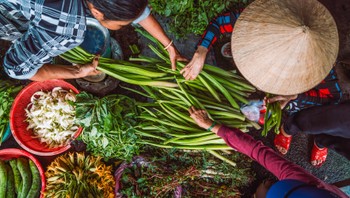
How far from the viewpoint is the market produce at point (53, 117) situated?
2.70 m

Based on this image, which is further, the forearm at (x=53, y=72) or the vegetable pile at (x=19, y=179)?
the vegetable pile at (x=19, y=179)

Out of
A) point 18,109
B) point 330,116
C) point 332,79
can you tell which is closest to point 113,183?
point 18,109

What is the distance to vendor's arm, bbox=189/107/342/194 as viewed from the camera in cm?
202

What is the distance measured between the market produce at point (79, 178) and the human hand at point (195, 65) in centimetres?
112

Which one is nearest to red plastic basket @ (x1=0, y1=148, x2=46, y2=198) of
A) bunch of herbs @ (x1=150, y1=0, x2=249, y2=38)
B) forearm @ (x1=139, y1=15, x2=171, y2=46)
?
forearm @ (x1=139, y1=15, x2=171, y2=46)

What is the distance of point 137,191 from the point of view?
8.62 feet

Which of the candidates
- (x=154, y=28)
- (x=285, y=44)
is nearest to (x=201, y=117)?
(x=154, y=28)

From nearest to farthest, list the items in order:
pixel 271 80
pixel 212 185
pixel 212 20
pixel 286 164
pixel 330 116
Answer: pixel 271 80 < pixel 286 164 < pixel 330 116 < pixel 212 20 < pixel 212 185

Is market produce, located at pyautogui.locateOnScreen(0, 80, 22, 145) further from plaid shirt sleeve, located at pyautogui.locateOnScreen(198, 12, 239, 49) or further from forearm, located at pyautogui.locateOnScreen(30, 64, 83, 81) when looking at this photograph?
plaid shirt sleeve, located at pyautogui.locateOnScreen(198, 12, 239, 49)

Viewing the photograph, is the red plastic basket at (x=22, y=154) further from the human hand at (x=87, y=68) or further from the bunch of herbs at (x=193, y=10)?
the bunch of herbs at (x=193, y=10)

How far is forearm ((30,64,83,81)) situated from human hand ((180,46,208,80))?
85cm

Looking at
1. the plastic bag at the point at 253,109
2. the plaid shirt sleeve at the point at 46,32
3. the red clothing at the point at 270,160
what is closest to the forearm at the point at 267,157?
the red clothing at the point at 270,160

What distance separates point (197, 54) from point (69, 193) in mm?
1584

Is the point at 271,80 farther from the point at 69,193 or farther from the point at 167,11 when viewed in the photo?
the point at 69,193
